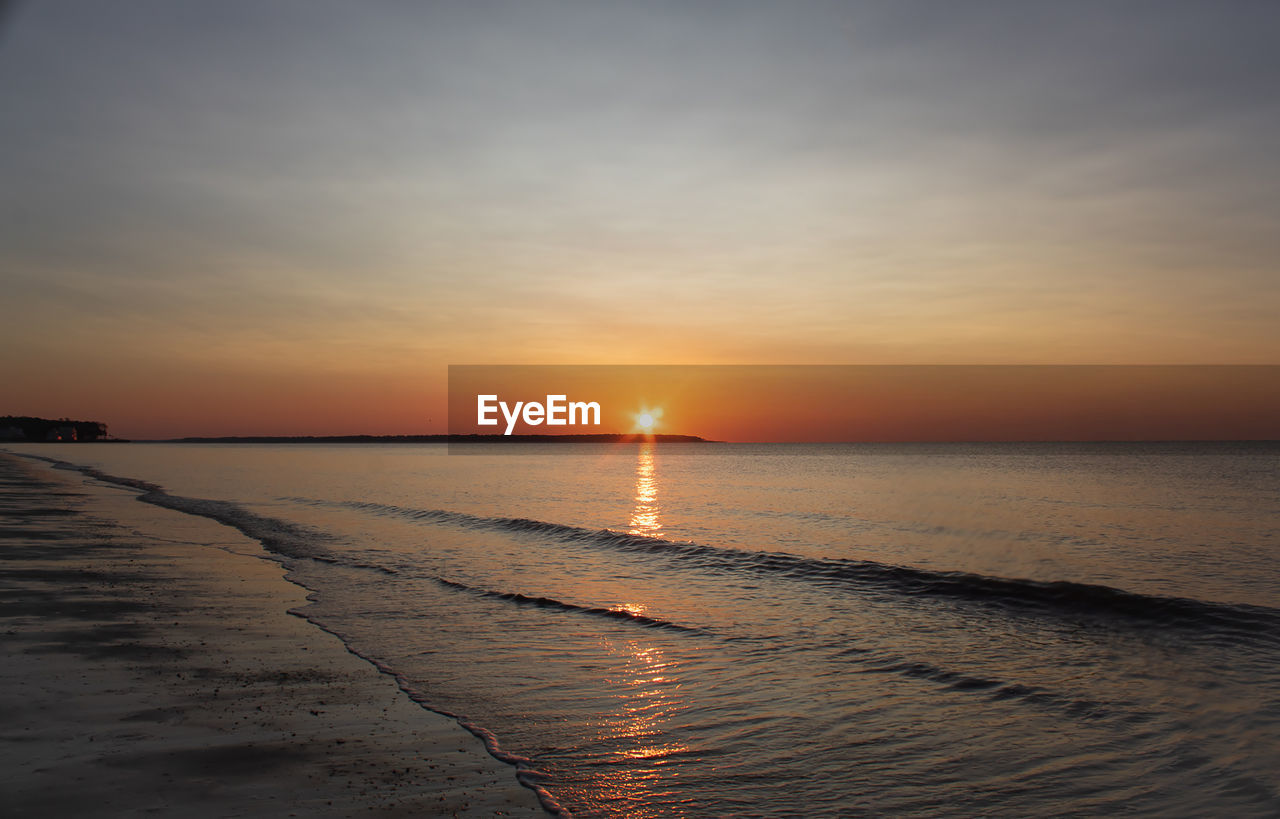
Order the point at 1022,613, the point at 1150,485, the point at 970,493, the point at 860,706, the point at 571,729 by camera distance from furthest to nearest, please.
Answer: the point at 1150,485 < the point at 970,493 < the point at 1022,613 < the point at 860,706 < the point at 571,729

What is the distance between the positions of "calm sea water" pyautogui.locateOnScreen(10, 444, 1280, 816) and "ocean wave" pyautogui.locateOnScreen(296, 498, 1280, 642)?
0.11m

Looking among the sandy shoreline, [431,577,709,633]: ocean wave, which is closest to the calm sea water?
[431,577,709,633]: ocean wave

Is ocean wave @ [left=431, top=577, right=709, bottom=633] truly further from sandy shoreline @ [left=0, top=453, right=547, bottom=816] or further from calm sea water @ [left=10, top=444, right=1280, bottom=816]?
sandy shoreline @ [left=0, top=453, right=547, bottom=816]

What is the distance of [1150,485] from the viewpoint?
63281mm

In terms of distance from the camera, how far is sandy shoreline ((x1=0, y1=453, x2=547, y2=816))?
6953 mm

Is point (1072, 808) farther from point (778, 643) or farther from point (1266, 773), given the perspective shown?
point (778, 643)

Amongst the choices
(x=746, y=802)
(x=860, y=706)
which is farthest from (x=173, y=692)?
(x=860, y=706)

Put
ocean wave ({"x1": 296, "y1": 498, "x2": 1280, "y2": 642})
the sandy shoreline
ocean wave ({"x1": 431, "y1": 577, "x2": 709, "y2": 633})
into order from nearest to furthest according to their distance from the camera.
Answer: the sandy shoreline → ocean wave ({"x1": 431, "y1": 577, "x2": 709, "y2": 633}) → ocean wave ({"x1": 296, "y1": 498, "x2": 1280, "y2": 642})

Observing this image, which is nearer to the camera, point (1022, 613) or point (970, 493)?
point (1022, 613)

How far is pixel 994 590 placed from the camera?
65.1 feet

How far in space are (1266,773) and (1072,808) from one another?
269cm

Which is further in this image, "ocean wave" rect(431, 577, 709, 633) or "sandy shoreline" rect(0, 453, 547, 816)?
"ocean wave" rect(431, 577, 709, 633)

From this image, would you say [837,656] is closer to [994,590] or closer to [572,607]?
[572,607]

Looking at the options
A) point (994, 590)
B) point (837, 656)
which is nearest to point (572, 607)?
point (837, 656)
